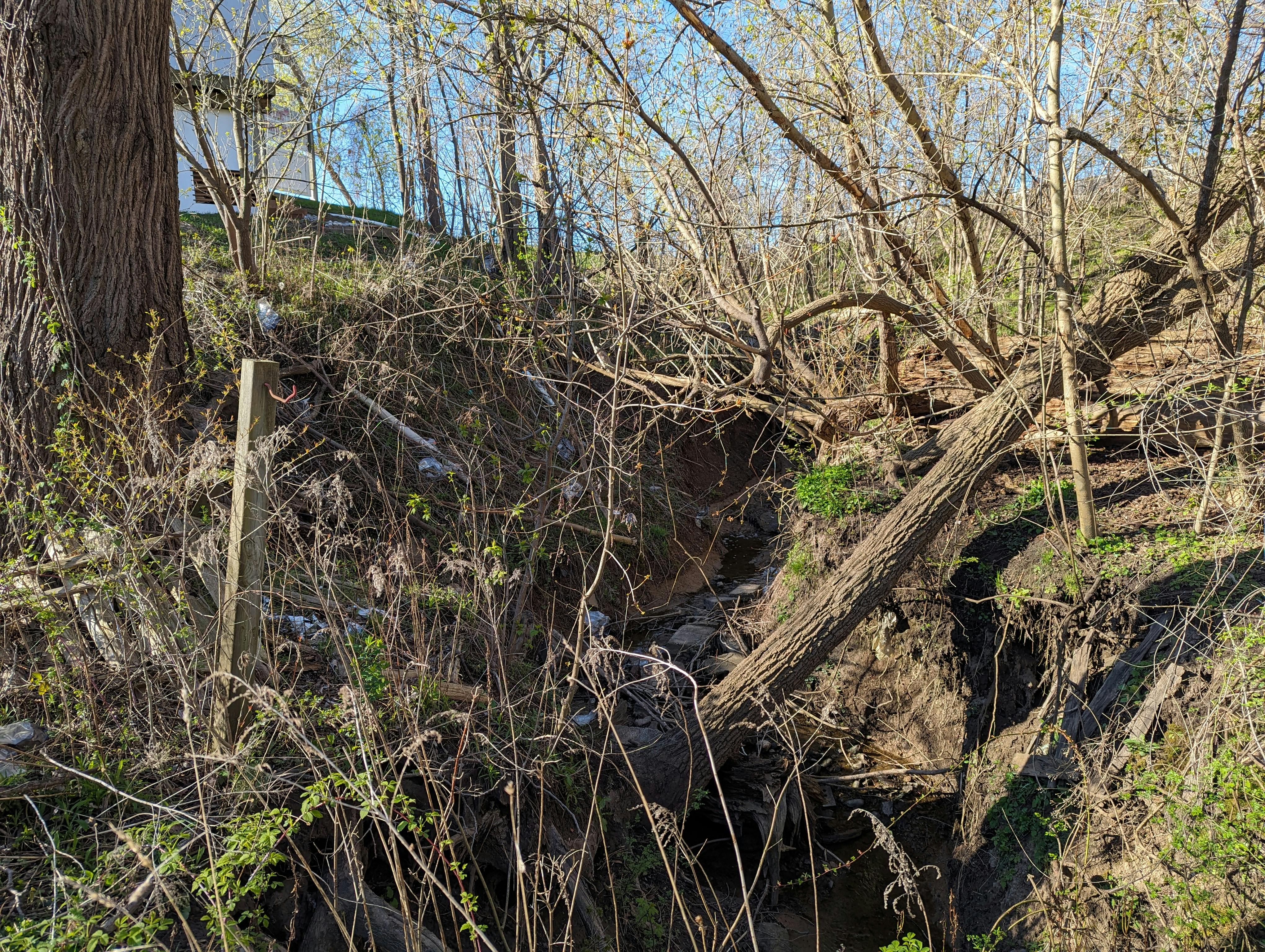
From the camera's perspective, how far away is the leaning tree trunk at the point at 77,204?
4.36m

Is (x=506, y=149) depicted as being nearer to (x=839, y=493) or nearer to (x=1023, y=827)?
(x=839, y=493)

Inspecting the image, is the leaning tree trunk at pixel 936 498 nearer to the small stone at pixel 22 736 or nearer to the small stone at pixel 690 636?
the small stone at pixel 690 636

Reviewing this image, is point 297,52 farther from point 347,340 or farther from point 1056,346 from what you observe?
point 1056,346

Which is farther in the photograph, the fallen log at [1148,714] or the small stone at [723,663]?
the small stone at [723,663]

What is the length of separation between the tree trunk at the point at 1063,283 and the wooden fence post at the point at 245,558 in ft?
14.2

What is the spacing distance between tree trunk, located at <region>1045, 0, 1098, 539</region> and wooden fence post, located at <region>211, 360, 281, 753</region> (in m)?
4.33

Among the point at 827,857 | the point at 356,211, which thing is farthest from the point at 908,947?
the point at 356,211

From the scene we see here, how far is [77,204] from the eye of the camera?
14.8 feet

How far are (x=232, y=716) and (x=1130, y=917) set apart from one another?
12.9ft

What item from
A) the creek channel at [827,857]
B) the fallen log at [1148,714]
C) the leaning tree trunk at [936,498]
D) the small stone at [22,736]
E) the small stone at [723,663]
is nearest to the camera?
the small stone at [22,736]

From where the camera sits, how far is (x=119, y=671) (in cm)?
338

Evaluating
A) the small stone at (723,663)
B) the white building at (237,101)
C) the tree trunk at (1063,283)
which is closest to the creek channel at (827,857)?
the small stone at (723,663)

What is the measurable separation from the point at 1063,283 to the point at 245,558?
4.70m

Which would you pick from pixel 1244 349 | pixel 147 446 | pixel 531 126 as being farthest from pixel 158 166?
pixel 1244 349
